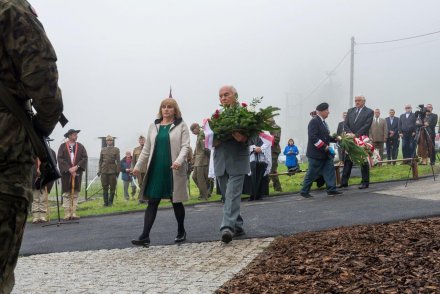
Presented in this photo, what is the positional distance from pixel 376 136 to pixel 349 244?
1267 cm

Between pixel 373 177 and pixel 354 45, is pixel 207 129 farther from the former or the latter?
pixel 354 45

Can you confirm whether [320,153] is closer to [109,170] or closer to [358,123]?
[358,123]

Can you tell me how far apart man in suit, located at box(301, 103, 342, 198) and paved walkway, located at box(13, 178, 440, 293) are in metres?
0.52

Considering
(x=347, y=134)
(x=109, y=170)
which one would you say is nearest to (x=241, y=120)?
(x=347, y=134)

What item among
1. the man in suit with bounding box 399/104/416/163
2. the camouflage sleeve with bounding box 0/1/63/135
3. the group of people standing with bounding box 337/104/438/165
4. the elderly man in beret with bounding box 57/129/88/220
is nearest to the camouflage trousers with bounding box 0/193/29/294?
the camouflage sleeve with bounding box 0/1/63/135

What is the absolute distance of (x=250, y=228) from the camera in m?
8.04

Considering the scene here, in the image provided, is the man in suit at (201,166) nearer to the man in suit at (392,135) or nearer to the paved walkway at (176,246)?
the paved walkway at (176,246)

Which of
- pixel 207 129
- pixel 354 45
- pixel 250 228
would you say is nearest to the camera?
pixel 207 129

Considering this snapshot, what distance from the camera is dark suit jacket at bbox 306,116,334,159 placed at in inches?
464

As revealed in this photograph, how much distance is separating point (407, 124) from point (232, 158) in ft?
42.9

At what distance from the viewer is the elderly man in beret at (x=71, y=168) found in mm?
12609

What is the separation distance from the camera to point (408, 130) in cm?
1855

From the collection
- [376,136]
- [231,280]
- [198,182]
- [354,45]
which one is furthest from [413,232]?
[354,45]

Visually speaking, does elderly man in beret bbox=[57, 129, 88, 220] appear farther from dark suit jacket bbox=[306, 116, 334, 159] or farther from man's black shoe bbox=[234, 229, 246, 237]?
man's black shoe bbox=[234, 229, 246, 237]
